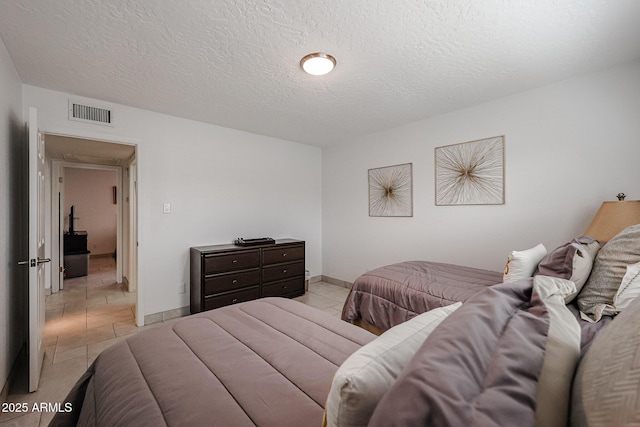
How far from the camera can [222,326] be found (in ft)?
4.93

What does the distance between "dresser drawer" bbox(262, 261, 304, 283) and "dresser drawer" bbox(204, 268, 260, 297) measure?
0.13m

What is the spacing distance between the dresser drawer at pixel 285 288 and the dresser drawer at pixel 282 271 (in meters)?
0.08

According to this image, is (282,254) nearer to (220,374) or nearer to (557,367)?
(220,374)

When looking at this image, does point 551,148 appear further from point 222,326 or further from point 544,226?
point 222,326

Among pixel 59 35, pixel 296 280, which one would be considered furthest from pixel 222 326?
pixel 296 280

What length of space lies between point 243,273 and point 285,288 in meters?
0.76

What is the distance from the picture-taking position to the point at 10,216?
216 cm

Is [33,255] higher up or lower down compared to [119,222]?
lower down

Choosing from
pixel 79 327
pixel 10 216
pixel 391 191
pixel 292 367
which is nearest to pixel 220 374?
pixel 292 367

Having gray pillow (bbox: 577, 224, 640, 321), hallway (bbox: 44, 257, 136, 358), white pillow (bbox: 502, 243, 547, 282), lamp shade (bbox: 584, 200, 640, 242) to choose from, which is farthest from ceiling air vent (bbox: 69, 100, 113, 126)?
lamp shade (bbox: 584, 200, 640, 242)

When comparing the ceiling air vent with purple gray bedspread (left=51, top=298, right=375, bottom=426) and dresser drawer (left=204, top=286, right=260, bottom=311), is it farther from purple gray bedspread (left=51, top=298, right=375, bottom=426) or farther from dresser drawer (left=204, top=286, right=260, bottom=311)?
purple gray bedspread (left=51, top=298, right=375, bottom=426)

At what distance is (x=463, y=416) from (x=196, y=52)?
258 cm

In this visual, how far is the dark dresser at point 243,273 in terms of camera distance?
10.8ft

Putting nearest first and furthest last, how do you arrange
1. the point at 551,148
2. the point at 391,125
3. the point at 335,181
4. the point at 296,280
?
1. the point at 551,148
2. the point at 391,125
3. the point at 296,280
4. the point at 335,181
